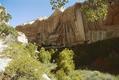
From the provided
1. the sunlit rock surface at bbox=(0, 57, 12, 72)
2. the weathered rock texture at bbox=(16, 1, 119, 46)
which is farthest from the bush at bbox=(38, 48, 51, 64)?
the sunlit rock surface at bbox=(0, 57, 12, 72)

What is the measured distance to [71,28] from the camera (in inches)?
1423

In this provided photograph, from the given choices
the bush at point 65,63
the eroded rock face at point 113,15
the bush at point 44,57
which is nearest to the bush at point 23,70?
the bush at point 65,63

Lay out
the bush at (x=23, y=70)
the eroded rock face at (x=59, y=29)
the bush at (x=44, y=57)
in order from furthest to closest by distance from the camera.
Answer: the eroded rock face at (x=59, y=29) → the bush at (x=44, y=57) → the bush at (x=23, y=70)

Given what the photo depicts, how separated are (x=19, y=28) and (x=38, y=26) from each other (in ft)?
12.6

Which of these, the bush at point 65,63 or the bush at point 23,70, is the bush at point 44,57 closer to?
the bush at point 65,63

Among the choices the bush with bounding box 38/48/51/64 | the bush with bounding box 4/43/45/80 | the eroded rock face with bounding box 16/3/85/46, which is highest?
the eroded rock face with bounding box 16/3/85/46

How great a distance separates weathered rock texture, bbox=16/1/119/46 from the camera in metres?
32.6

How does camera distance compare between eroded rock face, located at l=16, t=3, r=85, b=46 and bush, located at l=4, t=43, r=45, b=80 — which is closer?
bush, located at l=4, t=43, r=45, b=80

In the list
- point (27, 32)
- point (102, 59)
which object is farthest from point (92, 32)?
point (27, 32)

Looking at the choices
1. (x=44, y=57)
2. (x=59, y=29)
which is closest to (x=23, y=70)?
(x=44, y=57)

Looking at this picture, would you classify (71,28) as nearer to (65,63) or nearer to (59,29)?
(59,29)

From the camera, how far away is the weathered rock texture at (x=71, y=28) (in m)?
32.6

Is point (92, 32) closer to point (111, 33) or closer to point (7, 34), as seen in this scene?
point (111, 33)

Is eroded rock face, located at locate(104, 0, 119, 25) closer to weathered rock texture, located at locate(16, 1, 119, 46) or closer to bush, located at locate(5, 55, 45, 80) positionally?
weathered rock texture, located at locate(16, 1, 119, 46)
